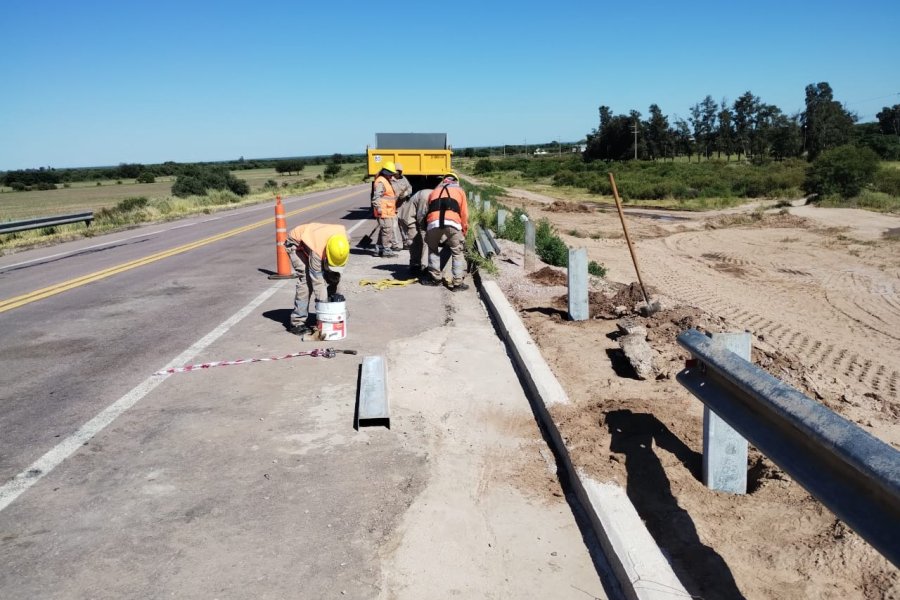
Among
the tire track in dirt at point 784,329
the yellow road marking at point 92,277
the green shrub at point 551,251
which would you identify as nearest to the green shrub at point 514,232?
Result: the green shrub at point 551,251

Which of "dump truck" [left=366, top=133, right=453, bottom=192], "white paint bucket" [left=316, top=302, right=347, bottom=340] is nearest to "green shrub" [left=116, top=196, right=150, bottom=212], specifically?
"dump truck" [left=366, top=133, right=453, bottom=192]

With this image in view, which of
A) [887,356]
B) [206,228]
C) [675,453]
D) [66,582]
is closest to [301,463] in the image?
[66,582]

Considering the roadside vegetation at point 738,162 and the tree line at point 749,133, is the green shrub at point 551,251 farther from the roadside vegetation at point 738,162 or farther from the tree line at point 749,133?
the tree line at point 749,133

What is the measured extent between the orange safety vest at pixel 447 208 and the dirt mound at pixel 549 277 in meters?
1.67

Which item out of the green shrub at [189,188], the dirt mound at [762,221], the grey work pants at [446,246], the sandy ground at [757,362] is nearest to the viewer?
the sandy ground at [757,362]

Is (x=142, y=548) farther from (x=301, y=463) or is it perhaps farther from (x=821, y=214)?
(x=821, y=214)

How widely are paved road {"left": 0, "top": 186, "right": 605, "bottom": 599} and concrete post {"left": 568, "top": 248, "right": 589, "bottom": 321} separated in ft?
3.74

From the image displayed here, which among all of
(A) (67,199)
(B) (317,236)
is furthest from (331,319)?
(A) (67,199)

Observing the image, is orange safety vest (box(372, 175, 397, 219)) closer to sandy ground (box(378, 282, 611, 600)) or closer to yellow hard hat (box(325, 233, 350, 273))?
yellow hard hat (box(325, 233, 350, 273))

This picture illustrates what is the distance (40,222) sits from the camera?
21641mm

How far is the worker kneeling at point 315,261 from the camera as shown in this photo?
7.58 metres

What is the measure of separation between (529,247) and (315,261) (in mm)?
5786

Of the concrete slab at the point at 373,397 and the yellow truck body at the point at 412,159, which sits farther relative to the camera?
the yellow truck body at the point at 412,159

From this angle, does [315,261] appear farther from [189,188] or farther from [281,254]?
[189,188]
